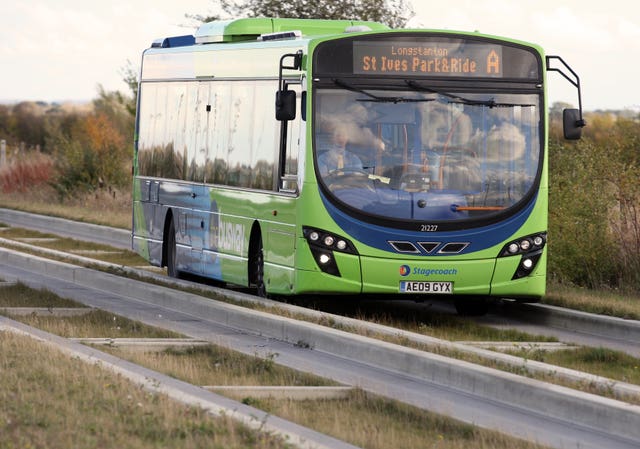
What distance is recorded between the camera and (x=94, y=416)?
30.3 feet

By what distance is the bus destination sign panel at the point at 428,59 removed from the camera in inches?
665

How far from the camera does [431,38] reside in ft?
56.1

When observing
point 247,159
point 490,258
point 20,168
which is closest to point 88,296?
point 247,159

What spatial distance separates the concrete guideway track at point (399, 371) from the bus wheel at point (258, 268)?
1.00 m

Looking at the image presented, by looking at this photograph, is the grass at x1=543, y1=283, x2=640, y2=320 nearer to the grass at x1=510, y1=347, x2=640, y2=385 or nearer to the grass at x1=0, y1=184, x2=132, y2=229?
the grass at x1=510, y1=347, x2=640, y2=385

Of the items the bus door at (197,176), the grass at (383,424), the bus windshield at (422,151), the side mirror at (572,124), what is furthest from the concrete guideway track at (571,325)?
the grass at (383,424)

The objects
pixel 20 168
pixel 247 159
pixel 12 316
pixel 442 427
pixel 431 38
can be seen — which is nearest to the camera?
pixel 442 427

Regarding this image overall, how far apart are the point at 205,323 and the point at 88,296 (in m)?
3.10

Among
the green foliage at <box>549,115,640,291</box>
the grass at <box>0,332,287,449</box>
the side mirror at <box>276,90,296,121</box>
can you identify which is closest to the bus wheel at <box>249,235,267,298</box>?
the side mirror at <box>276,90,296,121</box>

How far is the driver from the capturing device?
660 inches

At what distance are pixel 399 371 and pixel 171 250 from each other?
944cm

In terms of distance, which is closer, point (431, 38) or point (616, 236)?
point (431, 38)

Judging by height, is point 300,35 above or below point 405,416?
above

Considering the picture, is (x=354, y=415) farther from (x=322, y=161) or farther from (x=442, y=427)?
(x=322, y=161)
